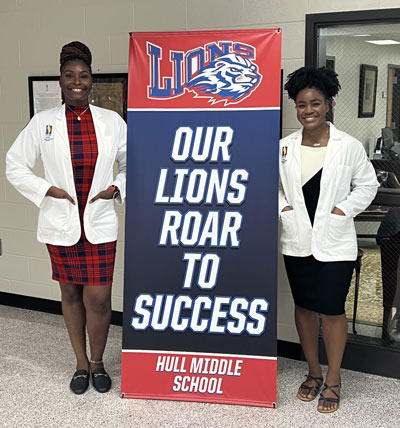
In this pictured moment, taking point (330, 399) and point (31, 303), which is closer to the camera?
point (330, 399)

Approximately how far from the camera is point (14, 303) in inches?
181

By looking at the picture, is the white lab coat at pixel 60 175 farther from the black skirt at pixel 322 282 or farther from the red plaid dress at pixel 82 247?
the black skirt at pixel 322 282

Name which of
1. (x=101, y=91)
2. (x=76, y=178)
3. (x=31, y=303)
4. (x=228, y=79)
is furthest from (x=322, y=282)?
(x=31, y=303)

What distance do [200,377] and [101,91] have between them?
190 cm

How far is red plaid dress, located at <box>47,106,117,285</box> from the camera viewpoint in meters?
3.02

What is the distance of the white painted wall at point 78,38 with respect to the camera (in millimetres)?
3398

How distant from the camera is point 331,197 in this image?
287 centimetres

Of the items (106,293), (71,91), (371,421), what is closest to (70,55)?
(71,91)

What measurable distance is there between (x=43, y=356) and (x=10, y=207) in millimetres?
1261

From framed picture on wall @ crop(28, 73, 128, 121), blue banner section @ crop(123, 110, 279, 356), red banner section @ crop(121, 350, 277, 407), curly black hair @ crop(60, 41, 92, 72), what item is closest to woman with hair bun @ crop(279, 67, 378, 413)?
blue banner section @ crop(123, 110, 279, 356)

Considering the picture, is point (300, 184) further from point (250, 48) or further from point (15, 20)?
point (15, 20)

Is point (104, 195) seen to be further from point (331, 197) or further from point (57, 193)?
point (331, 197)

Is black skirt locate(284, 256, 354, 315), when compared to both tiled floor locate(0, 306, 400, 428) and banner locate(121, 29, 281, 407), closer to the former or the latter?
banner locate(121, 29, 281, 407)

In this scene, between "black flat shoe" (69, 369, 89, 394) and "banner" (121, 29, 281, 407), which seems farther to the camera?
"black flat shoe" (69, 369, 89, 394)
